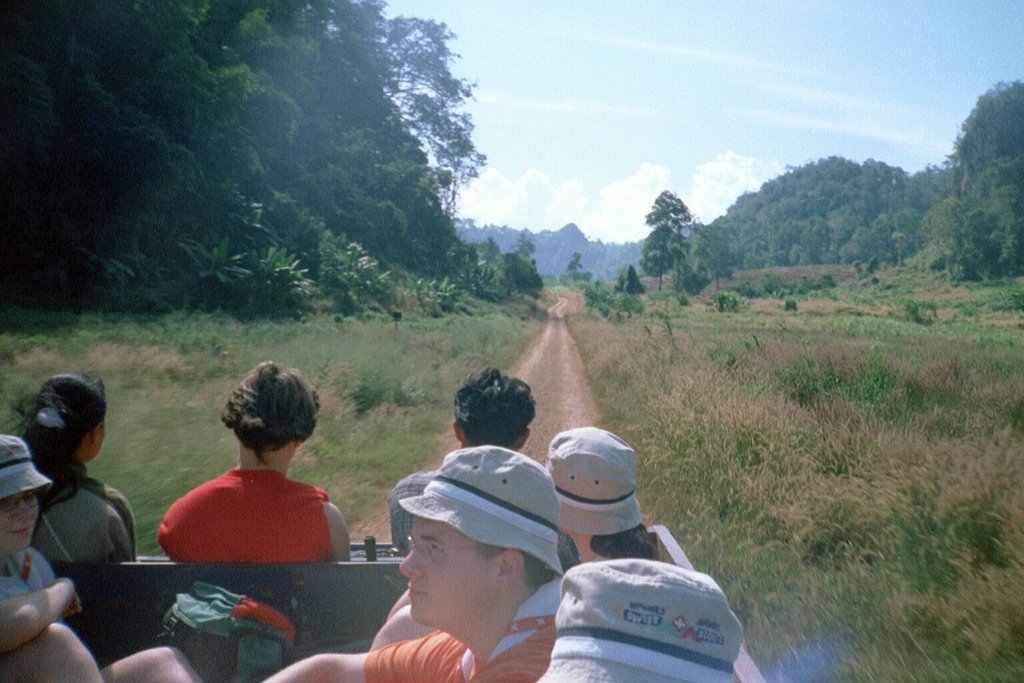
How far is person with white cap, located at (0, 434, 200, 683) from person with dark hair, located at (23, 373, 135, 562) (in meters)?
0.33

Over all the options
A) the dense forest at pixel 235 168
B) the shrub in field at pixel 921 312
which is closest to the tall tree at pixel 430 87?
the dense forest at pixel 235 168

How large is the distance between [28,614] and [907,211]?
368 feet

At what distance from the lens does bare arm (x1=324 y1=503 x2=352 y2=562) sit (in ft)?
8.85

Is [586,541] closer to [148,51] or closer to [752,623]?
[752,623]

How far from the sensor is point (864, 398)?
886 centimetres

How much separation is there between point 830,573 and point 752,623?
0.84 m

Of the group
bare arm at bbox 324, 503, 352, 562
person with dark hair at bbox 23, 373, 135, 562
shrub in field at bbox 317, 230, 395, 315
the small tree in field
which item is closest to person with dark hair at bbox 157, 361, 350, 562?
bare arm at bbox 324, 503, 352, 562

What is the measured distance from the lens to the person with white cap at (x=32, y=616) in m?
2.08

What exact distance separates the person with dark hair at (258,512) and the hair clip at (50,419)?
50 cm

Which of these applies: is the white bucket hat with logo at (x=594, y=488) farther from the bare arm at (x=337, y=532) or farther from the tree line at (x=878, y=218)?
the tree line at (x=878, y=218)

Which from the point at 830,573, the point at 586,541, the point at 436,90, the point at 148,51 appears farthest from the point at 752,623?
the point at 436,90

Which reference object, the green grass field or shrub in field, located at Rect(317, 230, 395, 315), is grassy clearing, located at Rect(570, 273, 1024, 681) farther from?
shrub in field, located at Rect(317, 230, 395, 315)

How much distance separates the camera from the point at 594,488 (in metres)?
2.56

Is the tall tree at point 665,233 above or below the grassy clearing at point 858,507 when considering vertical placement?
above
